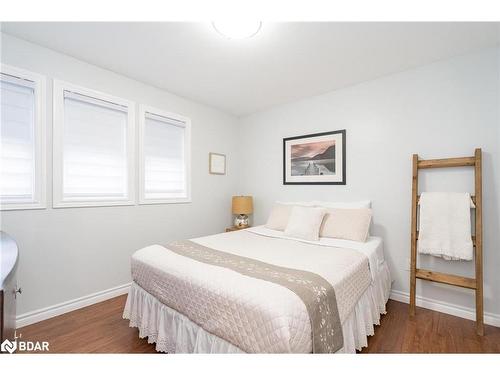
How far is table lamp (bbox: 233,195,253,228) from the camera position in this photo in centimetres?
350

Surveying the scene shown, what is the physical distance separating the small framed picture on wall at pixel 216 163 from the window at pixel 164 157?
0.39 m

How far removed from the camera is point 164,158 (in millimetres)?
3080

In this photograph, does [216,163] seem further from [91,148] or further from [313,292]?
[313,292]

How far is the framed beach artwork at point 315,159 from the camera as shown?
2908 millimetres

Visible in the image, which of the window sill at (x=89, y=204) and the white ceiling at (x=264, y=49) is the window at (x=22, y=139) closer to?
the window sill at (x=89, y=204)

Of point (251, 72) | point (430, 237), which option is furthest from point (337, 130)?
point (430, 237)

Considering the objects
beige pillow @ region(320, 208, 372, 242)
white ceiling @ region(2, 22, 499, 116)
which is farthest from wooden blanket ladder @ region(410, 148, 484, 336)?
white ceiling @ region(2, 22, 499, 116)

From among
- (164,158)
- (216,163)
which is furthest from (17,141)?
(216,163)

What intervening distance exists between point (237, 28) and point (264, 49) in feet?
1.49

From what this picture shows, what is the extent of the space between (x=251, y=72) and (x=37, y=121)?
205cm

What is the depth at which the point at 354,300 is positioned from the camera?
5.30 feet

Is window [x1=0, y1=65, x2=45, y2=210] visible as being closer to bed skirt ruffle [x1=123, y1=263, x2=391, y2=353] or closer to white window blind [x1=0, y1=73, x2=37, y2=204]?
white window blind [x1=0, y1=73, x2=37, y2=204]
